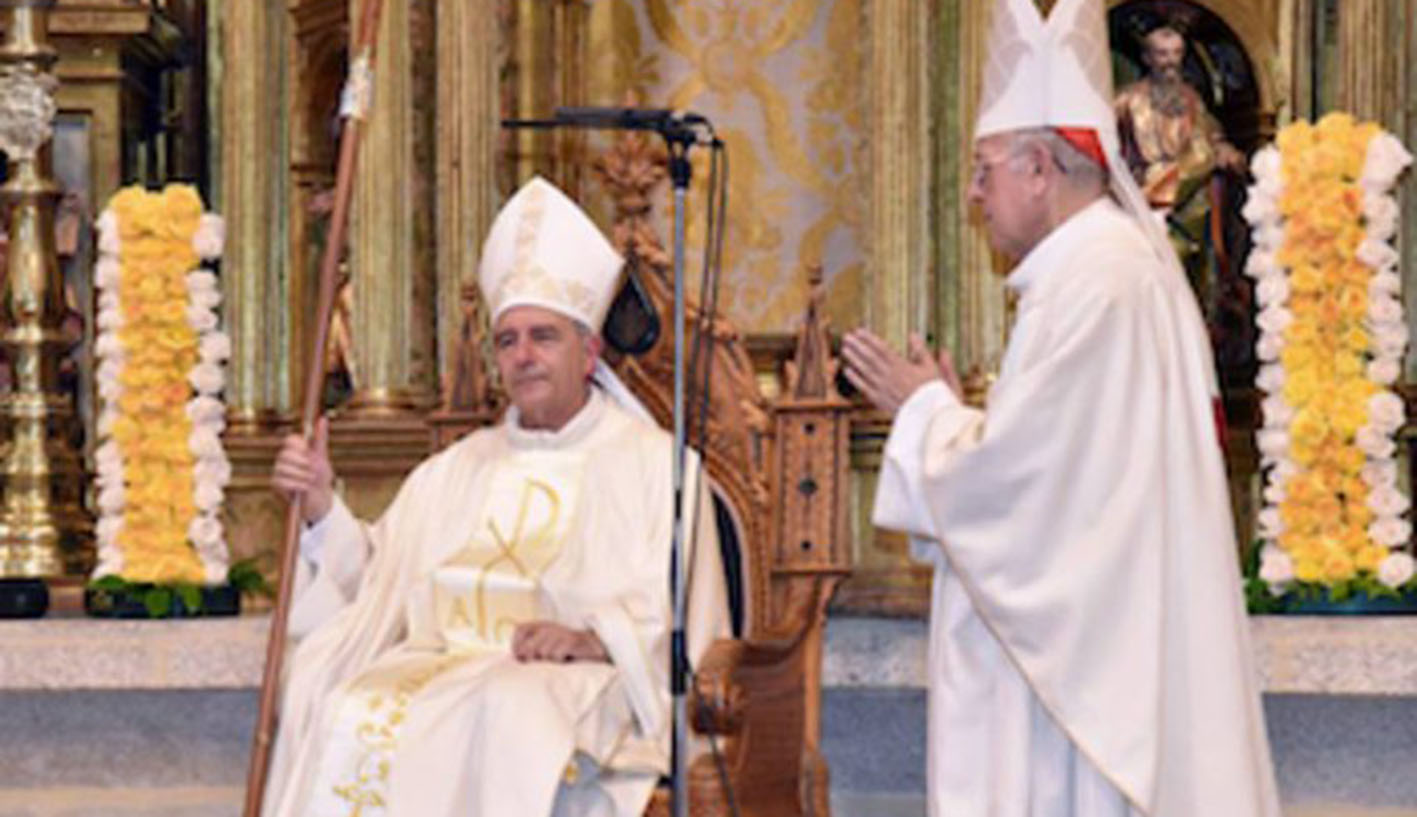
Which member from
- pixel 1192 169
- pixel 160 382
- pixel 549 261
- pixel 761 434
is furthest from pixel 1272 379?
pixel 160 382

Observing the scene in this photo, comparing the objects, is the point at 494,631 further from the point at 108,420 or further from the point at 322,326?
the point at 108,420

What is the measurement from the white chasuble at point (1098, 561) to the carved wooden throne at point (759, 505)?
880mm

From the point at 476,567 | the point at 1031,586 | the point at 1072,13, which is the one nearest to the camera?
the point at 1031,586

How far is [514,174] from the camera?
7.84m

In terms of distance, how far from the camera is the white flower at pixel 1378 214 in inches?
244

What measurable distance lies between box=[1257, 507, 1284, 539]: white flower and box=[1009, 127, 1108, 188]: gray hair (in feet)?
5.90

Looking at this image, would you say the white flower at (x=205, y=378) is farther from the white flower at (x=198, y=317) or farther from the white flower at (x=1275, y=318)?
the white flower at (x=1275, y=318)

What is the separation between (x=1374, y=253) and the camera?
6195mm

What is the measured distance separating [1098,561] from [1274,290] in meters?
2.01

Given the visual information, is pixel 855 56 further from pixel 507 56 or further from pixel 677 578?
pixel 677 578

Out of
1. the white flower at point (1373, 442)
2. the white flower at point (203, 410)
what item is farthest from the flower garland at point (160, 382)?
the white flower at point (1373, 442)

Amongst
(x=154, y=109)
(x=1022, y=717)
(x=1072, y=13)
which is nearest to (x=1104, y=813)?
(x=1022, y=717)

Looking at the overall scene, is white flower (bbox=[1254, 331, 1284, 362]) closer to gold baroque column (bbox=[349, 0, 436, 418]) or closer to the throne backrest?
the throne backrest

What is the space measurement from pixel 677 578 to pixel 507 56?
142 inches
